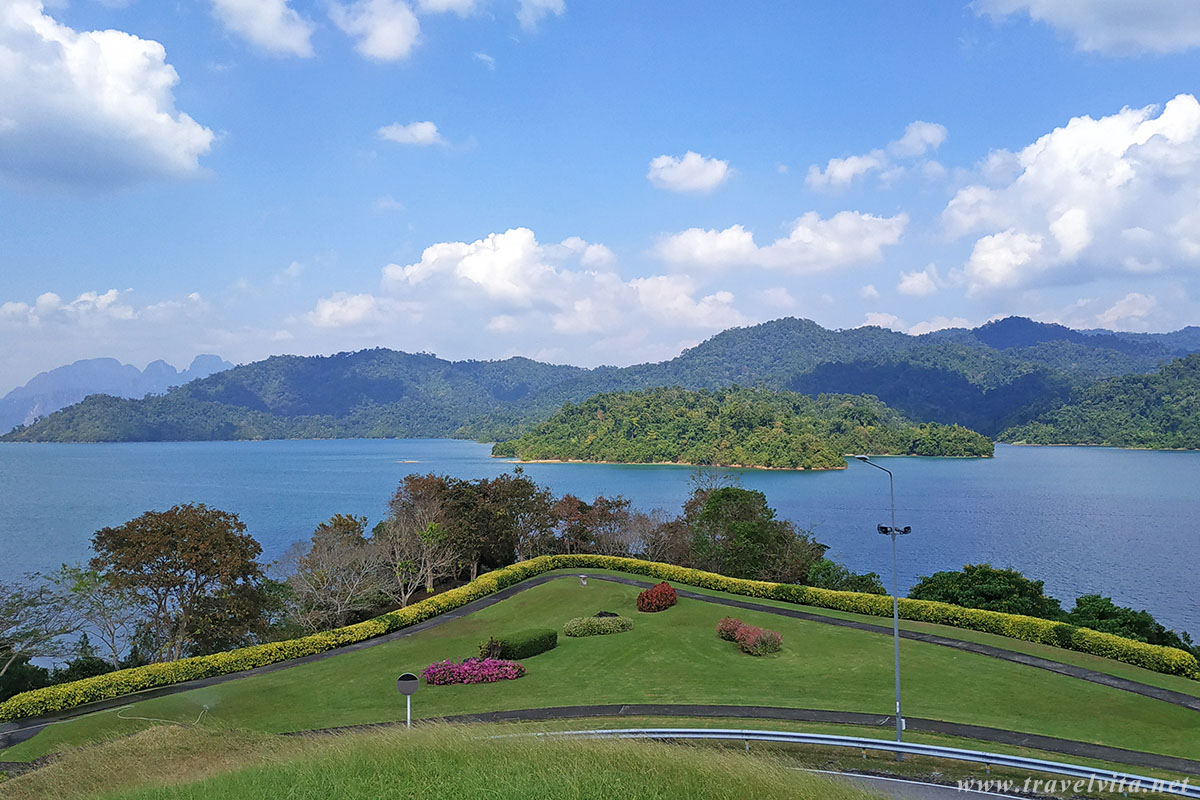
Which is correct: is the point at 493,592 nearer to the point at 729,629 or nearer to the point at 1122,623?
the point at 729,629

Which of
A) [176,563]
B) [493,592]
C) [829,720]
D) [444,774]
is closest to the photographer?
[444,774]

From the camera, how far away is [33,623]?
27.1 metres

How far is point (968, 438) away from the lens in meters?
162

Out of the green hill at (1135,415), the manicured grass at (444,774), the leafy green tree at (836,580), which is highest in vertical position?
the green hill at (1135,415)

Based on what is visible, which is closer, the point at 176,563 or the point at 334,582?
the point at 176,563

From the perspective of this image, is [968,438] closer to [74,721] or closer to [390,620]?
[390,620]

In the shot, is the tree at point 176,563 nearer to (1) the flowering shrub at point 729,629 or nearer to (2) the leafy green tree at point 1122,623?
(1) the flowering shrub at point 729,629

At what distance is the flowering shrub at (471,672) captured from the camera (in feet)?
76.8

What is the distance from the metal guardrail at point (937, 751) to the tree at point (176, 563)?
18678 mm

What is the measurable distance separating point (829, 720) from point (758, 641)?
6.52 meters

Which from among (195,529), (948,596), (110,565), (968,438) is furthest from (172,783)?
(968,438)

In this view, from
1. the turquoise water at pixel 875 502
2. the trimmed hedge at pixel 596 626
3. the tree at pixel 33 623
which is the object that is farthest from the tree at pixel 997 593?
the tree at pixel 33 623

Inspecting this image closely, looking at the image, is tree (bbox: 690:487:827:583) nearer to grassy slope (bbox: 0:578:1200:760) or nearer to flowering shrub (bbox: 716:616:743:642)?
grassy slope (bbox: 0:578:1200:760)

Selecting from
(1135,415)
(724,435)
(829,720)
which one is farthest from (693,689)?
(1135,415)
